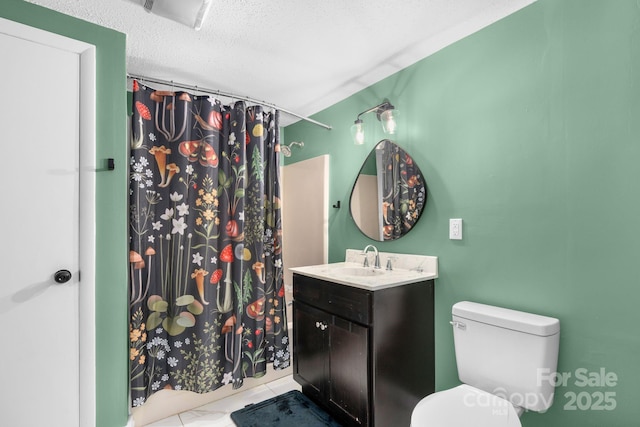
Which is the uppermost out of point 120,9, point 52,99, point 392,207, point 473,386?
point 120,9

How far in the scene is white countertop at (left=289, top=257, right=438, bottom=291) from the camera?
166 centimetres

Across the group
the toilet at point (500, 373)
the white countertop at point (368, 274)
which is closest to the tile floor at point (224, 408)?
the white countertop at point (368, 274)

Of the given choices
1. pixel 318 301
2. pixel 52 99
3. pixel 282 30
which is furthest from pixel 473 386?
pixel 52 99

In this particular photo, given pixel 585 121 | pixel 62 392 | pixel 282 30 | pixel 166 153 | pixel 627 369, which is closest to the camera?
pixel 627 369

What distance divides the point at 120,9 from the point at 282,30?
81 centimetres

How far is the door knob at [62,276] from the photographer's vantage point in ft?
4.58

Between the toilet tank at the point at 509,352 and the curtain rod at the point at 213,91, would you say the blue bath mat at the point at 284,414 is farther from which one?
the curtain rod at the point at 213,91

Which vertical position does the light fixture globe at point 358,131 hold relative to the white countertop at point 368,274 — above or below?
above

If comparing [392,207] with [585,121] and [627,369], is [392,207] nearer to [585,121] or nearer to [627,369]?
[585,121]

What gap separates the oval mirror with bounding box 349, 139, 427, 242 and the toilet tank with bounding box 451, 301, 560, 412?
699mm

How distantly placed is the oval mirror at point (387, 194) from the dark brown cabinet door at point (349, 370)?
73 centimetres

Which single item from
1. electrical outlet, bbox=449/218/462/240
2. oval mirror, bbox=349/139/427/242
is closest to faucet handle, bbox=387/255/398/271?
oval mirror, bbox=349/139/427/242

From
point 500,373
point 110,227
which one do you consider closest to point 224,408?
point 110,227

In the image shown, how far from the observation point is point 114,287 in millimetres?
1558
